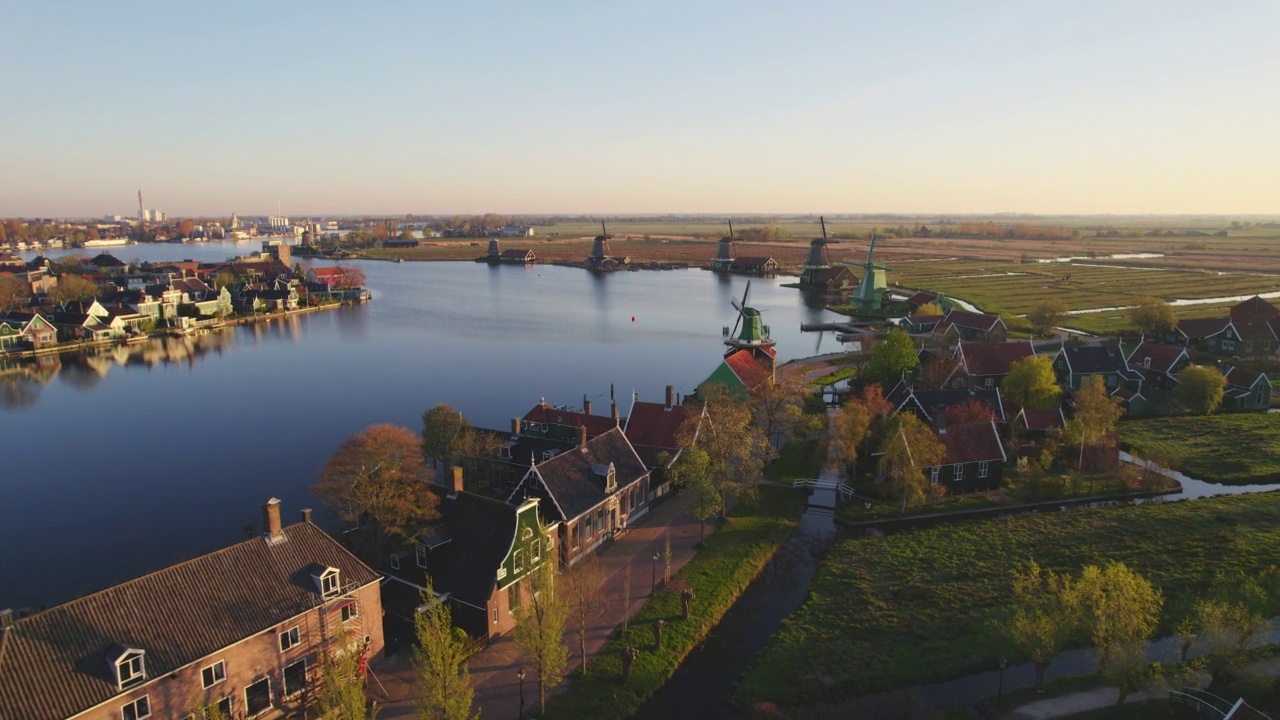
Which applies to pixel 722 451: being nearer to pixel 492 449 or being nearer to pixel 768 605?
pixel 768 605

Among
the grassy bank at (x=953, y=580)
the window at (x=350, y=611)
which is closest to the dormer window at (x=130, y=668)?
the window at (x=350, y=611)

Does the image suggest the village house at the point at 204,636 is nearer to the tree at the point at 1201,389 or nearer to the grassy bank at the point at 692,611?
the grassy bank at the point at 692,611

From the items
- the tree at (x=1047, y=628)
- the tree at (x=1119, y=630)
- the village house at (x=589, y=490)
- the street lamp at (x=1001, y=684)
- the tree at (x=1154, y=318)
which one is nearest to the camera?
the tree at (x=1119, y=630)

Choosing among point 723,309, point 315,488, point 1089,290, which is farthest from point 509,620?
point 1089,290

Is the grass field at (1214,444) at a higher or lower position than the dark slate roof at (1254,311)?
lower

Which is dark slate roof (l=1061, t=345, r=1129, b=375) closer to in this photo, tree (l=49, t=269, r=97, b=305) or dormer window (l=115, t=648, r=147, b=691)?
dormer window (l=115, t=648, r=147, b=691)

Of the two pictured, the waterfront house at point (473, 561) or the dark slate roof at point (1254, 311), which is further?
the dark slate roof at point (1254, 311)

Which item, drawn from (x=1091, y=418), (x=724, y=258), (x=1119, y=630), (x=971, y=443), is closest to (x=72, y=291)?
(x=971, y=443)
